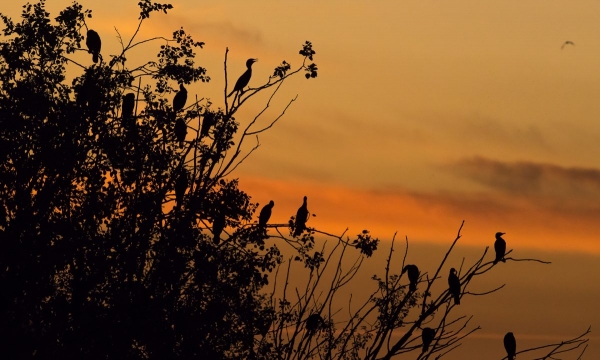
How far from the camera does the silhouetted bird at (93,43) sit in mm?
18516

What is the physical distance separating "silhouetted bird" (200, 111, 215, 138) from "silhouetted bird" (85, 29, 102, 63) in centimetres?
282

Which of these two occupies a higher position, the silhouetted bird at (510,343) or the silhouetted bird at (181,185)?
the silhouetted bird at (181,185)

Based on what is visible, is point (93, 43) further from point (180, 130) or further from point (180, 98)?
point (180, 130)

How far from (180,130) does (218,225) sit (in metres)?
1.87

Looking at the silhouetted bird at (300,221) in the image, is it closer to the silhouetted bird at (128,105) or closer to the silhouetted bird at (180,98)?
the silhouetted bird at (180,98)

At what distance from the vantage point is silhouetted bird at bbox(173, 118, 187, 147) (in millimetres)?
16886

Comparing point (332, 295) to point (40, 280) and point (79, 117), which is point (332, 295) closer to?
point (40, 280)

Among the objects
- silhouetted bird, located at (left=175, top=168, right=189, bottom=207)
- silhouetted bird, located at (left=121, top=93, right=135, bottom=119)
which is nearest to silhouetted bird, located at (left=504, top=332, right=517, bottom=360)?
silhouetted bird, located at (left=175, top=168, right=189, bottom=207)

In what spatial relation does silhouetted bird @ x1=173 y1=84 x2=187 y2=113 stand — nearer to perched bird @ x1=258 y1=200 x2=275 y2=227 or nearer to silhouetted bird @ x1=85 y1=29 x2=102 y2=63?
silhouetted bird @ x1=85 y1=29 x2=102 y2=63

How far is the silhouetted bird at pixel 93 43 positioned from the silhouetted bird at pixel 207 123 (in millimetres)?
2819

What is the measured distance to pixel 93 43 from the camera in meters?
18.7

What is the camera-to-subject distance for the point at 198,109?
17.5m

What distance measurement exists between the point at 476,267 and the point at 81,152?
300 inches

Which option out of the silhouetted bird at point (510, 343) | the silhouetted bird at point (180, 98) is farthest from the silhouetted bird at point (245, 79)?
the silhouetted bird at point (510, 343)
